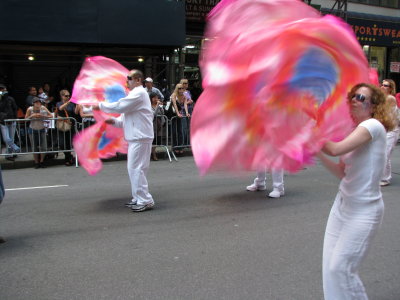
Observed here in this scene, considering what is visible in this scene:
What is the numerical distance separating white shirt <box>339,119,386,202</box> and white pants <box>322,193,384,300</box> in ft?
0.21

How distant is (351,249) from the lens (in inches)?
108

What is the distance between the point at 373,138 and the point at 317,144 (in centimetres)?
45

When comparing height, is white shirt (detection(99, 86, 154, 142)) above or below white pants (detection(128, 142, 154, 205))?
above

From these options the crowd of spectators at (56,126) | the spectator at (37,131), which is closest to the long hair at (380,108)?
the crowd of spectators at (56,126)

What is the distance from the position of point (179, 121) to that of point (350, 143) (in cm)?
951

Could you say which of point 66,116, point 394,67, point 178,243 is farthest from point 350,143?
point 394,67

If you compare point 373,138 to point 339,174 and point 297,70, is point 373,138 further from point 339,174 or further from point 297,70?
point 297,70

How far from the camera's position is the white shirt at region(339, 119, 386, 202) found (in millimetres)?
2719

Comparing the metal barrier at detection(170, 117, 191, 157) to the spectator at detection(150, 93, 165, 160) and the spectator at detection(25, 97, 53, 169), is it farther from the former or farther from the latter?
the spectator at detection(25, 97, 53, 169)

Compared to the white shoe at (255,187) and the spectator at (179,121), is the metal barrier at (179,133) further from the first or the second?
the white shoe at (255,187)

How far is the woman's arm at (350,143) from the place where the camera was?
258cm

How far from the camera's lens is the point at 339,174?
2.94m

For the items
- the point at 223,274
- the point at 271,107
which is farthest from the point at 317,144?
the point at 223,274

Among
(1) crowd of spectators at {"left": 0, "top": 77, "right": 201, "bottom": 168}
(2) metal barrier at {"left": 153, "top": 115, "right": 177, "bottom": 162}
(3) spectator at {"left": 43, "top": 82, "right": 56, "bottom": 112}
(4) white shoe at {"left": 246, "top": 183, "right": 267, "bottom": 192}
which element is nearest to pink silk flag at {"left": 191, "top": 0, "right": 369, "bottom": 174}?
(4) white shoe at {"left": 246, "top": 183, "right": 267, "bottom": 192}
